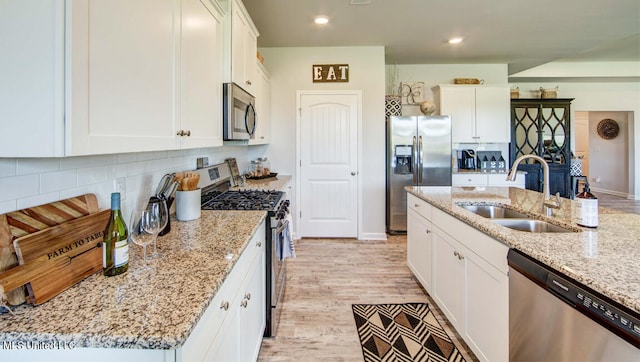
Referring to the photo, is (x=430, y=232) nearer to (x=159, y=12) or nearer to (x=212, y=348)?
(x=212, y=348)

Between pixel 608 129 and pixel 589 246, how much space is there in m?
9.11

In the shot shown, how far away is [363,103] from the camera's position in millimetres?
Answer: 4379

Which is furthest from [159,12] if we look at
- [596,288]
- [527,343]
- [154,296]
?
[527,343]

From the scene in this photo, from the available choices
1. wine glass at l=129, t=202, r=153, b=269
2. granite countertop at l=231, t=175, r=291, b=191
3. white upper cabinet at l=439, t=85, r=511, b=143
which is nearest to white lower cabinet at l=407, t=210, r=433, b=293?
granite countertop at l=231, t=175, r=291, b=191

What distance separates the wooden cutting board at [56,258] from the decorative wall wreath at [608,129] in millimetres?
10526

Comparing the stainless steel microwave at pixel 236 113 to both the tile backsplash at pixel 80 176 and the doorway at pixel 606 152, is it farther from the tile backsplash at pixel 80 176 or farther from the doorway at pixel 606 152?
the doorway at pixel 606 152

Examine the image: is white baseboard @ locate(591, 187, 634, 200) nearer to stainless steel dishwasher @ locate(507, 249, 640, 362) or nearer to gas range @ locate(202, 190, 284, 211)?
stainless steel dishwasher @ locate(507, 249, 640, 362)

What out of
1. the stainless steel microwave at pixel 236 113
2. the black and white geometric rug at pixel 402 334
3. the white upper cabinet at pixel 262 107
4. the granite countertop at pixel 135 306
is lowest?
the black and white geometric rug at pixel 402 334

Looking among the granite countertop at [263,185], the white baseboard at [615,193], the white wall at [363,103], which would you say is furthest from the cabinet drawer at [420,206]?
the white baseboard at [615,193]

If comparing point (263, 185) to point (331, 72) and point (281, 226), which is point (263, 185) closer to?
point (281, 226)

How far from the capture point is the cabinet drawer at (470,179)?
478 centimetres

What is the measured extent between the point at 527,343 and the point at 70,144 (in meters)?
1.72

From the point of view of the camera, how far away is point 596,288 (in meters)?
0.97

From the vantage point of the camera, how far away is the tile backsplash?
978 mm
